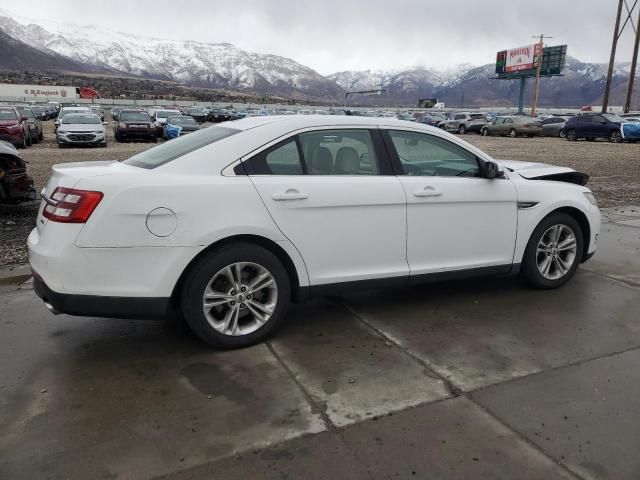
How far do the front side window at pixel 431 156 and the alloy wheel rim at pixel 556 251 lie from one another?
1005mm

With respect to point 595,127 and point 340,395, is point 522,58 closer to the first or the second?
point 595,127

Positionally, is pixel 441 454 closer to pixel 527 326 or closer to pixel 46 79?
pixel 527 326

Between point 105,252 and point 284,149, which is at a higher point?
point 284,149

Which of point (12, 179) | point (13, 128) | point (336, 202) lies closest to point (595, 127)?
point (13, 128)

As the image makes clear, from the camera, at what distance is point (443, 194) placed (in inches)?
176

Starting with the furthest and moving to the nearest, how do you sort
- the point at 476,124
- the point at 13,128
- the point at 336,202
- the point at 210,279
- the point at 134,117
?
1. the point at 476,124
2. the point at 134,117
3. the point at 13,128
4. the point at 336,202
5. the point at 210,279

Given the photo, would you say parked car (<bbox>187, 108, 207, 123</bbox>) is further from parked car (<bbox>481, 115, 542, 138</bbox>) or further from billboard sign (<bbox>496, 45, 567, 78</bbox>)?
billboard sign (<bbox>496, 45, 567, 78</bbox>)

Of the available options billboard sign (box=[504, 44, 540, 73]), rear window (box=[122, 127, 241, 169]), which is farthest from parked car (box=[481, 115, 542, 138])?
billboard sign (box=[504, 44, 540, 73])

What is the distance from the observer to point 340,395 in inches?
130

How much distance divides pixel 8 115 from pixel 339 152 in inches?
816

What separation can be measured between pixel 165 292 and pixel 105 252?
45cm

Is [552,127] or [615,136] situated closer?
[615,136]

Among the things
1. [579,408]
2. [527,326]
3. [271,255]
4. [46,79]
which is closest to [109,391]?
[271,255]

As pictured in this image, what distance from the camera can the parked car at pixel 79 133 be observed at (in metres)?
21.6
